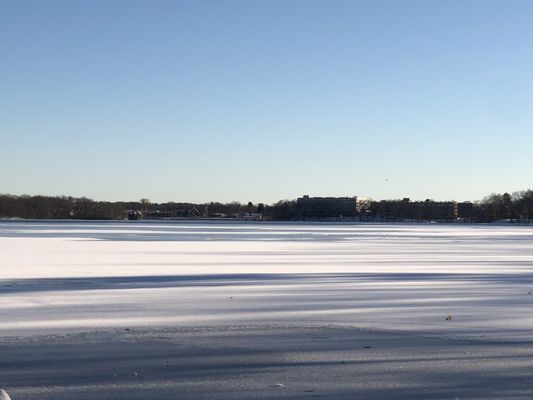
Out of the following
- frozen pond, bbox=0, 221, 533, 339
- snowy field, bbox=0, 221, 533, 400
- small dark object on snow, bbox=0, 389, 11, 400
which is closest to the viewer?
small dark object on snow, bbox=0, 389, 11, 400

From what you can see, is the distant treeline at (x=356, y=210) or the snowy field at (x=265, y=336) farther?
the distant treeline at (x=356, y=210)

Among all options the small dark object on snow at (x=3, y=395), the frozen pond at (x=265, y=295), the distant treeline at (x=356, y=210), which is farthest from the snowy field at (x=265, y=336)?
the distant treeline at (x=356, y=210)

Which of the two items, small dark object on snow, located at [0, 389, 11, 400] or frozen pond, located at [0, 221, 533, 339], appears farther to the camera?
frozen pond, located at [0, 221, 533, 339]

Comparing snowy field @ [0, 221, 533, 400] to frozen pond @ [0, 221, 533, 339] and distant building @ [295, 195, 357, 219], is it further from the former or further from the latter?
distant building @ [295, 195, 357, 219]

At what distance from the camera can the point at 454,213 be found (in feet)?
573

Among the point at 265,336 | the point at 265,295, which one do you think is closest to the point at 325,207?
the point at 265,295

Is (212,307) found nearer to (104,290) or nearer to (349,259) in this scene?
(104,290)

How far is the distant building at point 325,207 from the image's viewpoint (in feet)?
561

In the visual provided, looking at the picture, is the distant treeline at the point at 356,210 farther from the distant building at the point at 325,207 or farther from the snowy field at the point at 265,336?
the snowy field at the point at 265,336

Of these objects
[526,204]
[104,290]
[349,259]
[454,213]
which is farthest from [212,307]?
[454,213]

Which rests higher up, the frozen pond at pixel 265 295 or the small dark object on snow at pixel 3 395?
the frozen pond at pixel 265 295

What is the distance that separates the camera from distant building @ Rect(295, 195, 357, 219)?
17100 cm

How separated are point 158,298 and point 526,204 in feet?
453

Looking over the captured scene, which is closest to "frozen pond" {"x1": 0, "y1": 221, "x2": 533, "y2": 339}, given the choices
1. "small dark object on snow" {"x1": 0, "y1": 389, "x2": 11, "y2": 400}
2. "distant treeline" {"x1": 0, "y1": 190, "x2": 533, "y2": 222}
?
"small dark object on snow" {"x1": 0, "y1": 389, "x2": 11, "y2": 400}
